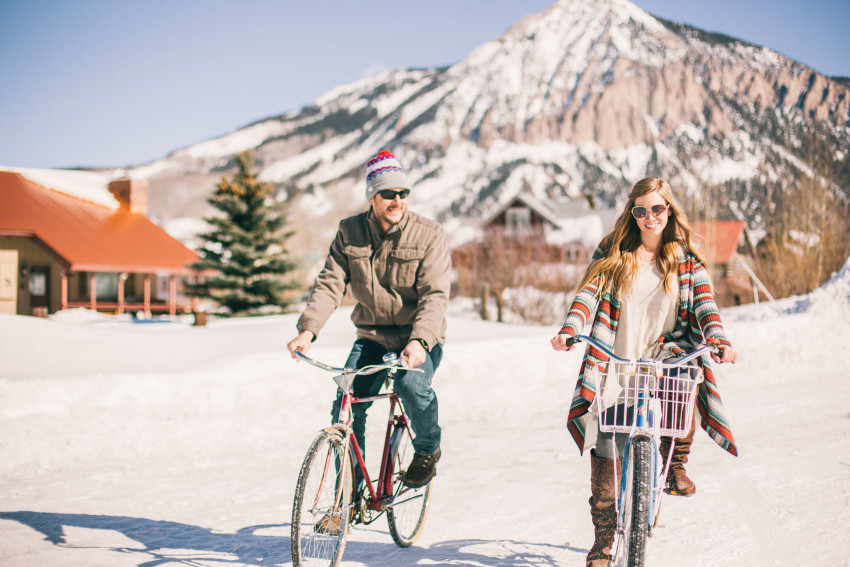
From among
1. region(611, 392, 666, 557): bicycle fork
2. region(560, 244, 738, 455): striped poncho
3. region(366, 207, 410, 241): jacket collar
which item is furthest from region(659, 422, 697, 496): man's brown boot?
region(366, 207, 410, 241): jacket collar

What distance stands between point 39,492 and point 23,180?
3142cm

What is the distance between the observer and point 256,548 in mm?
4520

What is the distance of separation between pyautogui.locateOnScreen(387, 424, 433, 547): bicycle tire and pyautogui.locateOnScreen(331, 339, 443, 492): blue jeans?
108 millimetres

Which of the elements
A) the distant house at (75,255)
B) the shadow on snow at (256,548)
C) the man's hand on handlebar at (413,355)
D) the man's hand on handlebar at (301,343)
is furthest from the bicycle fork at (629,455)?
the distant house at (75,255)


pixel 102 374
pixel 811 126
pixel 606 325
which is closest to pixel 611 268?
pixel 606 325

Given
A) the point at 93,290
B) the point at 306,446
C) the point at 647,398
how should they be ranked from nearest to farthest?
the point at 647,398 < the point at 306,446 < the point at 93,290

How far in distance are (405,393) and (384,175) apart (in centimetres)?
122

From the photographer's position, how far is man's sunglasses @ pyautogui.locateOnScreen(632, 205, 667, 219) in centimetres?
388

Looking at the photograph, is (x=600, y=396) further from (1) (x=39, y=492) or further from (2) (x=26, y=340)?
(2) (x=26, y=340)

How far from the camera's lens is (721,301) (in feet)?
92.1

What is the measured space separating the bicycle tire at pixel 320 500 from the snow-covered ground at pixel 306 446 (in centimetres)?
64

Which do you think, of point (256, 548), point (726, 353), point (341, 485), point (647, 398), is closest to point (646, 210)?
point (726, 353)

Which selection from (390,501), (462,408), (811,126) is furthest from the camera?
(811,126)

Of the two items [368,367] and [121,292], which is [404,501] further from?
[121,292]
